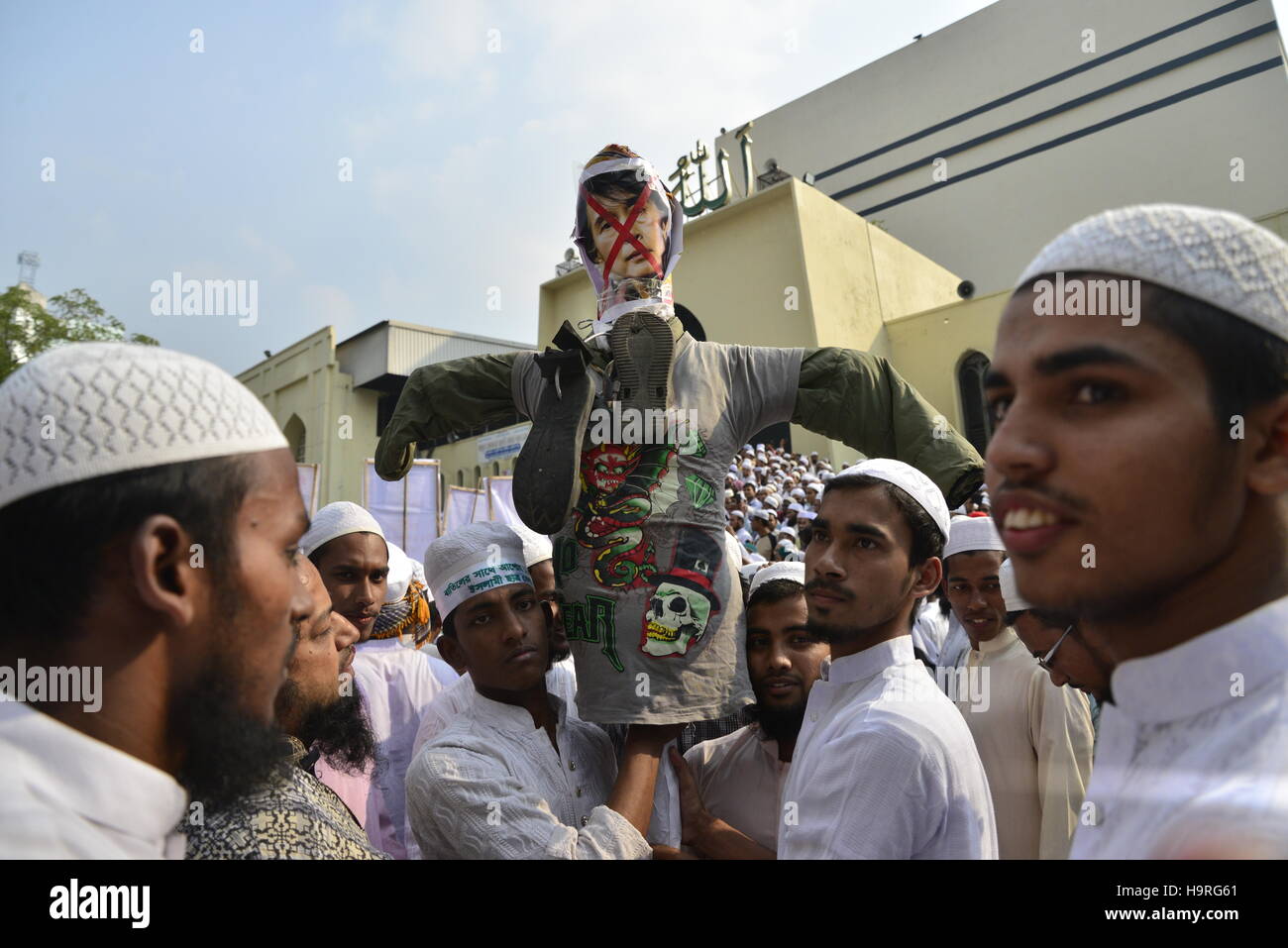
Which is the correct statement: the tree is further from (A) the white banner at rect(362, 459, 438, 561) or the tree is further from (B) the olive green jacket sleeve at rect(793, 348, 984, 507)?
(A) the white banner at rect(362, 459, 438, 561)

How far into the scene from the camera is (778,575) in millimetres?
2725

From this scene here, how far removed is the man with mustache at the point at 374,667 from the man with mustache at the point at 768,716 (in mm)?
1083

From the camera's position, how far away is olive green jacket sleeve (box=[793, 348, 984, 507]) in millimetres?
2328

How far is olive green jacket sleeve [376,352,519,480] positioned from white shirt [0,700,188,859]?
155 cm

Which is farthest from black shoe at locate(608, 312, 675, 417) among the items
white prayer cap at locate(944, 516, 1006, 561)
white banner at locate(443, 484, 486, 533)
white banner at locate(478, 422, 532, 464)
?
white banner at locate(478, 422, 532, 464)

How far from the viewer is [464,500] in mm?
9273

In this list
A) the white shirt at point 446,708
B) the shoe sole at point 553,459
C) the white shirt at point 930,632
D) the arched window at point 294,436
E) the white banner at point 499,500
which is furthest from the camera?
the white banner at point 499,500

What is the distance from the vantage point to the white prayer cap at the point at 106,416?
1.02m

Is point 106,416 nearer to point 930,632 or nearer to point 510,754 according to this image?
point 510,754

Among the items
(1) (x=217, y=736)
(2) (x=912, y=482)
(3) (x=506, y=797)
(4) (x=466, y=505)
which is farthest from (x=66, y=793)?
(4) (x=466, y=505)

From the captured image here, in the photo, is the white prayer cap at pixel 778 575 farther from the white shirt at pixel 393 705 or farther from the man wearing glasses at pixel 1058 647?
the white shirt at pixel 393 705

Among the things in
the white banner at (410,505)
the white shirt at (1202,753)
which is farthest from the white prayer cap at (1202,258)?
the white banner at (410,505)
